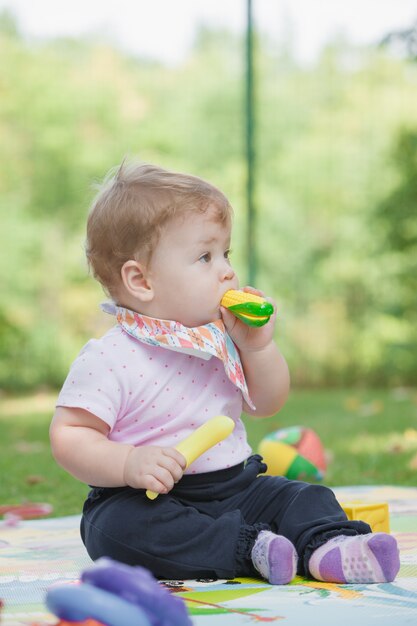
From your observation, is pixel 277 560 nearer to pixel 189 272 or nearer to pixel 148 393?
pixel 148 393

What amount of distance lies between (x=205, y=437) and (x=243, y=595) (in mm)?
224

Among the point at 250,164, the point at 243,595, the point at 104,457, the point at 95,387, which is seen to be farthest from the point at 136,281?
the point at 250,164

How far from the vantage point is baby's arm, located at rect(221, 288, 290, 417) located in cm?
164

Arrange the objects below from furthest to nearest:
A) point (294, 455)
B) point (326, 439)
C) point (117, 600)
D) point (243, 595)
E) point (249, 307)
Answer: point (326, 439) < point (294, 455) < point (249, 307) < point (243, 595) < point (117, 600)

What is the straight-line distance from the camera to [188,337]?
1572 millimetres

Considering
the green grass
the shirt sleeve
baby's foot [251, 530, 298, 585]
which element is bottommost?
the green grass

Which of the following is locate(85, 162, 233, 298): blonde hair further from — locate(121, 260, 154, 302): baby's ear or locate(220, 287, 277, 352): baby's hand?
locate(220, 287, 277, 352): baby's hand

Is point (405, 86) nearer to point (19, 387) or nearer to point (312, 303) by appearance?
point (312, 303)

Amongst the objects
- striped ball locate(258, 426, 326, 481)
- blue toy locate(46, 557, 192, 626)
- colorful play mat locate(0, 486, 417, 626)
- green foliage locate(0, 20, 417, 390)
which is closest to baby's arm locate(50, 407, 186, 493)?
colorful play mat locate(0, 486, 417, 626)

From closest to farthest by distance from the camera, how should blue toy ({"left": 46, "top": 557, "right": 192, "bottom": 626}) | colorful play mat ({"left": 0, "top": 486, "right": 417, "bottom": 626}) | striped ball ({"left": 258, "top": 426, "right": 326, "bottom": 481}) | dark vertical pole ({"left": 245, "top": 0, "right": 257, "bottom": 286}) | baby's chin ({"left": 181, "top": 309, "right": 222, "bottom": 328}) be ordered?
blue toy ({"left": 46, "top": 557, "right": 192, "bottom": 626}) < colorful play mat ({"left": 0, "top": 486, "right": 417, "bottom": 626}) < baby's chin ({"left": 181, "top": 309, "right": 222, "bottom": 328}) < striped ball ({"left": 258, "top": 426, "right": 326, "bottom": 481}) < dark vertical pole ({"left": 245, "top": 0, "right": 257, "bottom": 286})

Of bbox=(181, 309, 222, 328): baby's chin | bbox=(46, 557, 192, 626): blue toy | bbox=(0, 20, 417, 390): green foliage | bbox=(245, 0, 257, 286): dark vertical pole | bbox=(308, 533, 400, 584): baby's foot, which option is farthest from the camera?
bbox=(0, 20, 417, 390): green foliage

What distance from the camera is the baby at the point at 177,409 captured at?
4.77 feet

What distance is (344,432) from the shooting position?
12.6ft

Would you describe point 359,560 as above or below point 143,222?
below
